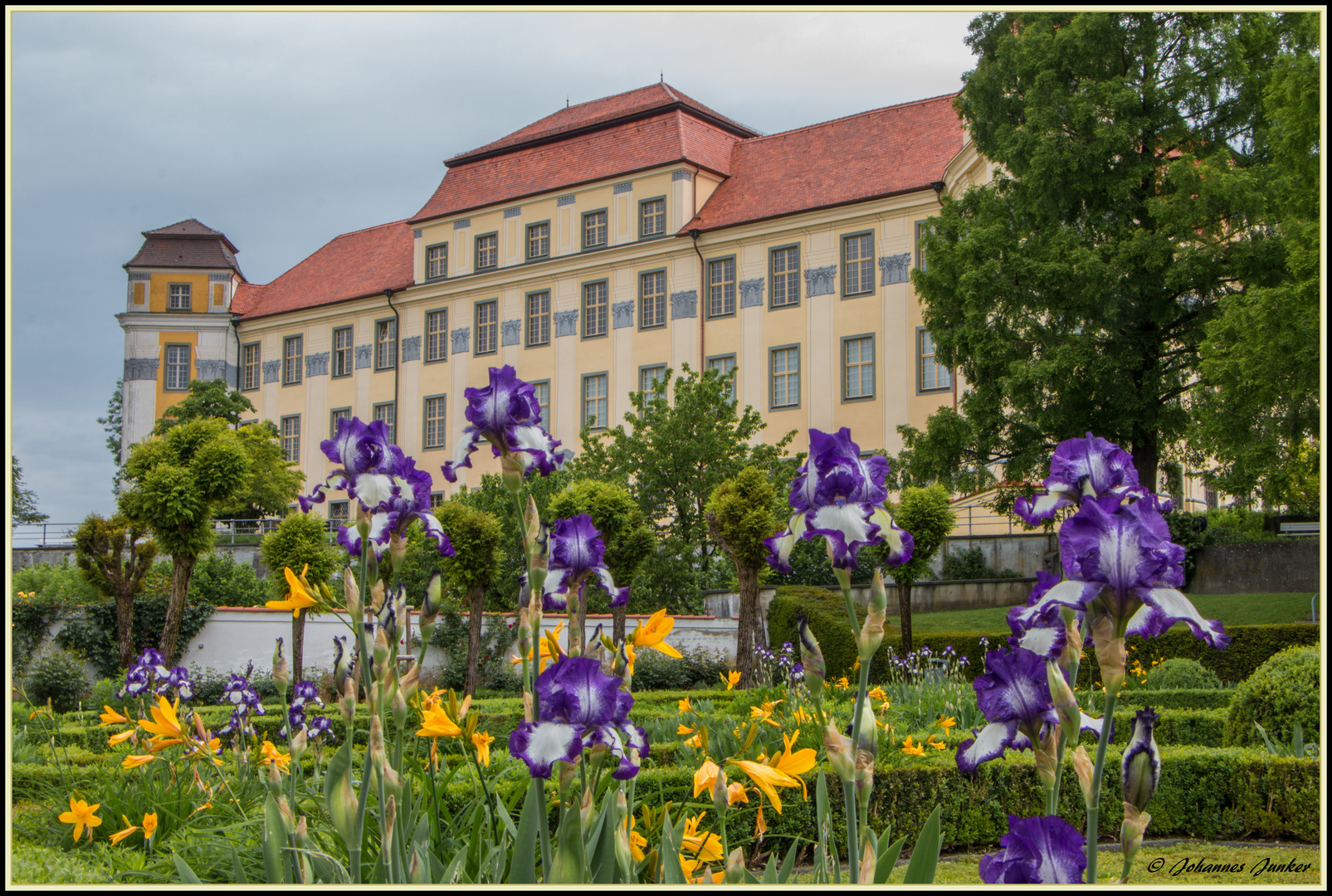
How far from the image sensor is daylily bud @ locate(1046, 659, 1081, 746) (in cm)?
150

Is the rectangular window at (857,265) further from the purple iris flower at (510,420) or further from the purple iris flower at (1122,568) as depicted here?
the purple iris flower at (1122,568)

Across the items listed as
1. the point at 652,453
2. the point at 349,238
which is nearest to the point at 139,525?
the point at 652,453

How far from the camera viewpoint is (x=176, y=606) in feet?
44.6

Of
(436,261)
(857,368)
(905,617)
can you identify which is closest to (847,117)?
(857,368)

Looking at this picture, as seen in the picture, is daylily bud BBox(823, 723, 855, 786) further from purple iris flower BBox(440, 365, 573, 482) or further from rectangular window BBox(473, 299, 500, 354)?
rectangular window BBox(473, 299, 500, 354)

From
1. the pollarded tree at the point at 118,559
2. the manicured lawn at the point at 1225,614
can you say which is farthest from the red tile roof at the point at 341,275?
the manicured lawn at the point at 1225,614

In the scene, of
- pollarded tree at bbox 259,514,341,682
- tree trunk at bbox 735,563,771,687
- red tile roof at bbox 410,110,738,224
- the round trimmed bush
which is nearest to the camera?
the round trimmed bush

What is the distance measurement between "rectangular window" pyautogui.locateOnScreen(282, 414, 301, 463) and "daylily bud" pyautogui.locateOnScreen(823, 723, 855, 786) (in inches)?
1382

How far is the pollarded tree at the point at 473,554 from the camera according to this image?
1316 cm

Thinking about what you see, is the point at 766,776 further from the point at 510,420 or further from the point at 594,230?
the point at 594,230

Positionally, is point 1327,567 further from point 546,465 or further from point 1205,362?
point 1205,362

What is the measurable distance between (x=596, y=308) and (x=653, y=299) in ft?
6.32

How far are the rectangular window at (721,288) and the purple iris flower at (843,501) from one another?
2667 cm

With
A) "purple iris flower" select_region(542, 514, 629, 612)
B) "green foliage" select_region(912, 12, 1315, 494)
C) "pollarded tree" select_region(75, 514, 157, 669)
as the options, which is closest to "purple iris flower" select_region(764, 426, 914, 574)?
"purple iris flower" select_region(542, 514, 629, 612)
